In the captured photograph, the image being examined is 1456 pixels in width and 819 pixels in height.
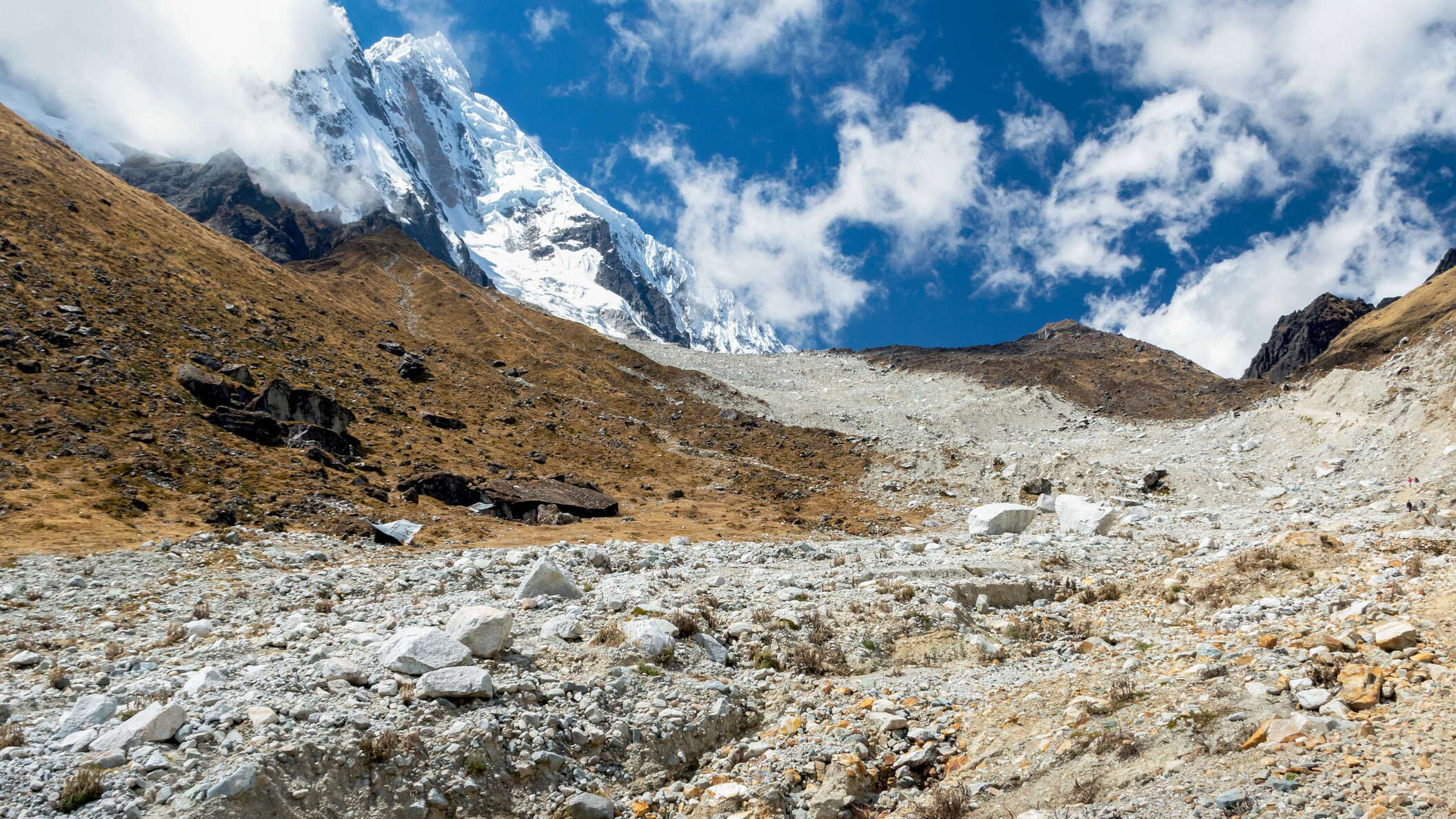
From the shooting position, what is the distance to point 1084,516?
24.0 meters

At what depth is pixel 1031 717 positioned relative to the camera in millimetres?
8484

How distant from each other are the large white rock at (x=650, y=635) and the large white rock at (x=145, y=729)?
5.40m

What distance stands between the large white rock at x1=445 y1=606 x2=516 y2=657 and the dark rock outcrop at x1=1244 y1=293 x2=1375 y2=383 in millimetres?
123896

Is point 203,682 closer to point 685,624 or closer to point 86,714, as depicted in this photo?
Answer: point 86,714

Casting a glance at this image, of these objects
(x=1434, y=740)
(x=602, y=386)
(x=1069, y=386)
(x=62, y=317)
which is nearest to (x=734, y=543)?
(x=1434, y=740)

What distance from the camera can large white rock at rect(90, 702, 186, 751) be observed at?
6934 mm

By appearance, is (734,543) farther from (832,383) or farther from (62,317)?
(832,383)

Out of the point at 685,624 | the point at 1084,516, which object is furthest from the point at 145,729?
the point at 1084,516

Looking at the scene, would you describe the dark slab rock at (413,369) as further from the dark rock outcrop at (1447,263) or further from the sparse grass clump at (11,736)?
the dark rock outcrop at (1447,263)

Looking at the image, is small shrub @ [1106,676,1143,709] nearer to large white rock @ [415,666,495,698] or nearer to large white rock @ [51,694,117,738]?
large white rock @ [415,666,495,698]

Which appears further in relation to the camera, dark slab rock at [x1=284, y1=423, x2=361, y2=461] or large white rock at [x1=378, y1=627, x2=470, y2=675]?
dark slab rock at [x1=284, y1=423, x2=361, y2=461]

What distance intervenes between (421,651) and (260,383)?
3359cm

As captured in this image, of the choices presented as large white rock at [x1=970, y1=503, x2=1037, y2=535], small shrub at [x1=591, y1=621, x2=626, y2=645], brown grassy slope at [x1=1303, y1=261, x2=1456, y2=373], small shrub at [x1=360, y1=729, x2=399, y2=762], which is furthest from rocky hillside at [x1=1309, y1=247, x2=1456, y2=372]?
small shrub at [x1=360, y1=729, x2=399, y2=762]

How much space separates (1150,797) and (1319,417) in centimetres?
3905
